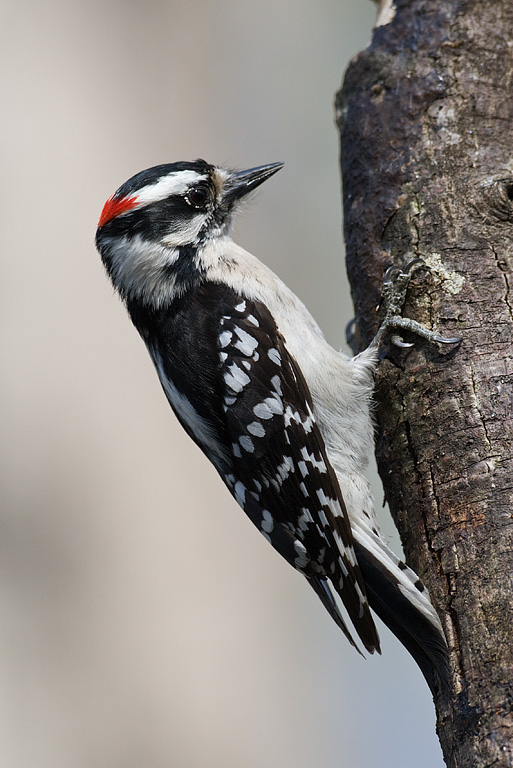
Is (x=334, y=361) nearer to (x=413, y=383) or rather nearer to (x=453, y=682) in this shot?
(x=413, y=383)

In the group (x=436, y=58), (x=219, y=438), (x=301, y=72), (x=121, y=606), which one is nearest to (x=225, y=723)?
(x=121, y=606)

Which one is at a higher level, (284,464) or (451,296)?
(451,296)

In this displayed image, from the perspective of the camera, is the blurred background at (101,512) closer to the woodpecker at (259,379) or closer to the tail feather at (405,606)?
the woodpecker at (259,379)

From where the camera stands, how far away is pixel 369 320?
3.10 m

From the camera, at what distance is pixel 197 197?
335 centimetres

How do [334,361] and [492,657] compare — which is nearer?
[492,657]

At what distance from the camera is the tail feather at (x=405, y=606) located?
7.46 ft

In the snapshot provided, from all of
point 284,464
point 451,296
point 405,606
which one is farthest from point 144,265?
point 405,606

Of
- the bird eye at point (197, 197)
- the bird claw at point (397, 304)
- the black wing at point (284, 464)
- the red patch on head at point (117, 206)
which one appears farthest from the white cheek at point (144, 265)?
the bird claw at point (397, 304)

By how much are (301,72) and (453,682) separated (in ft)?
26.1

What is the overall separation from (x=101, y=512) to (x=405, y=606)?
2396 mm

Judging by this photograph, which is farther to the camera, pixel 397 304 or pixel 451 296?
pixel 397 304

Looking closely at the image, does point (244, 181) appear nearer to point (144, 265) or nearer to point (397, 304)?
point (144, 265)

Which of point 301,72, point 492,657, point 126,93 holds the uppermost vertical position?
point 301,72
